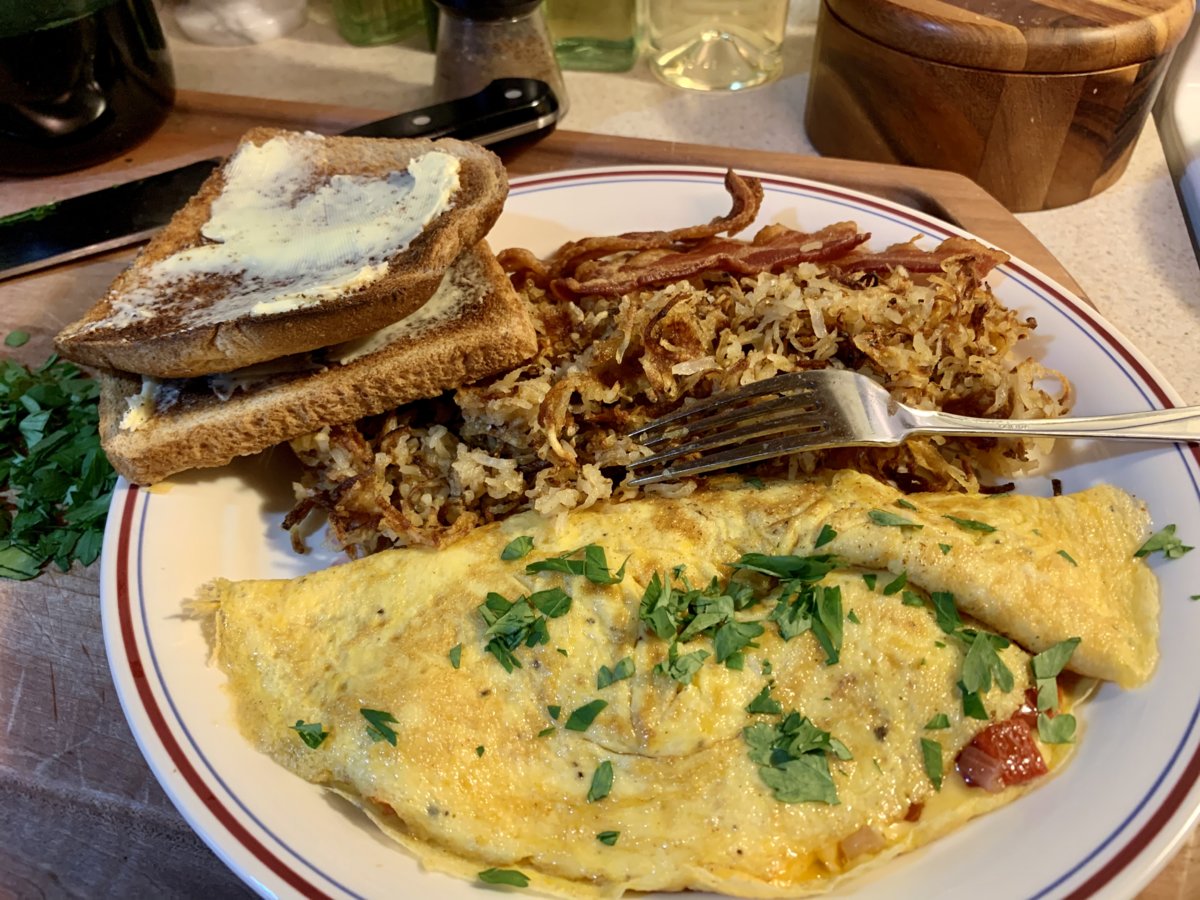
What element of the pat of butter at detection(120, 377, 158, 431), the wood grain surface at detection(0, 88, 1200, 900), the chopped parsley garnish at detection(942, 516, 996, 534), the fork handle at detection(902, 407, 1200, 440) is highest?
the fork handle at detection(902, 407, 1200, 440)

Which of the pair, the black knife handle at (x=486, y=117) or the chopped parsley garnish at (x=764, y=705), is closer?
the chopped parsley garnish at (x=764, y=705)

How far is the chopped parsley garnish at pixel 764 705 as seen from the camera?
144 cm

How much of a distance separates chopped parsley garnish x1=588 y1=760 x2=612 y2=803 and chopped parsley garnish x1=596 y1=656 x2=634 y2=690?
0.14m

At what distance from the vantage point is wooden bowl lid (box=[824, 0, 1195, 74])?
8.41ft

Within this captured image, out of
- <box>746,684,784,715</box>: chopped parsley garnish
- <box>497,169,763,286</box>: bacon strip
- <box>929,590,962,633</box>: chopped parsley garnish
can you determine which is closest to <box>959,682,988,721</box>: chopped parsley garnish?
<box>929,590,962,633</box>: chopped parsley garnish

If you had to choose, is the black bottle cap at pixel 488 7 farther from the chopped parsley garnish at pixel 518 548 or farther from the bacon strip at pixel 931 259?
the chopped parsley garnish at pixel 518 548

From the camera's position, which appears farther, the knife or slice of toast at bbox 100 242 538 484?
the knife

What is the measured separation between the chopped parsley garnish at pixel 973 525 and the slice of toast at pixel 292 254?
1.24 meters

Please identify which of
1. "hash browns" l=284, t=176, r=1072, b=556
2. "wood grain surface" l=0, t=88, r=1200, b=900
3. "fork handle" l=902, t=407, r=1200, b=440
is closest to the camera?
"wood grain surface" l=0, t=88, r=1200, b=900

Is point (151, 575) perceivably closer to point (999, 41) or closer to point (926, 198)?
point (926, 198)

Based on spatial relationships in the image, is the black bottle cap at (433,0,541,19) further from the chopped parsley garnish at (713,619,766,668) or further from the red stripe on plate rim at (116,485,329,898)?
the chopped parsley garnish at (713,619,766,668)

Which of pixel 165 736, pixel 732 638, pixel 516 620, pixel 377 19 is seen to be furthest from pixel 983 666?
pixel 377 19

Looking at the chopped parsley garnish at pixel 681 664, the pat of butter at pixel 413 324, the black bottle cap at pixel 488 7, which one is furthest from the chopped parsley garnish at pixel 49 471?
the black bottle cap at pixel 488 7

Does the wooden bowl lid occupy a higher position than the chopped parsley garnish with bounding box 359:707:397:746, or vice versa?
the wooden bowl lid
